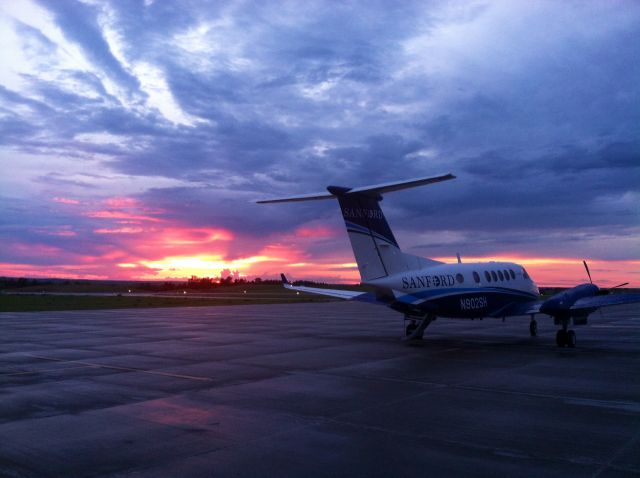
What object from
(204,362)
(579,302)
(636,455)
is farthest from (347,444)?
(579,302)

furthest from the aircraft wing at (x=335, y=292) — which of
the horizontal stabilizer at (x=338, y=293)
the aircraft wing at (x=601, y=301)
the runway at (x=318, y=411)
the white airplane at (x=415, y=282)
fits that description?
the aircraft wing at (x=601, y=301)

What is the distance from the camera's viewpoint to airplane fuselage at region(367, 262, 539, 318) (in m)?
18.8

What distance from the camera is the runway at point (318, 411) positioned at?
679 cm

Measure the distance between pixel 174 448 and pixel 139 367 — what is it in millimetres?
7889

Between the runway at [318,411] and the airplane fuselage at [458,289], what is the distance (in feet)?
5.12

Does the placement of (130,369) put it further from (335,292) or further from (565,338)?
(565,338)

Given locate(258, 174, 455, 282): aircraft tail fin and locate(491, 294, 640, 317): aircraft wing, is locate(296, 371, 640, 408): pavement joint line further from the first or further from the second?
locate(491, 294, 640, 317): aircraft wing

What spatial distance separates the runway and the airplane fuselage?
1560 millimetres

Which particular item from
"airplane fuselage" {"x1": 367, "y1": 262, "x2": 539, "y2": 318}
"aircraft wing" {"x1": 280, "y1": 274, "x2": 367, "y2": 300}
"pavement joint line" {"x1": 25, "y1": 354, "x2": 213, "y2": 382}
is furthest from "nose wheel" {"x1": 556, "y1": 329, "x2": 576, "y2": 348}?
"pavement joint line" {"x1": 25, "y1": 354, "x2": 213, "y2": 382}

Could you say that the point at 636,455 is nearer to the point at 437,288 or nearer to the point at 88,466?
the point at 88,466

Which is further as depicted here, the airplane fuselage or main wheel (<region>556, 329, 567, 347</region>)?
main wheel (<region>556, 329, 567, 347</region>)

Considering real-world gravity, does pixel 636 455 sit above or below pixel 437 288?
below

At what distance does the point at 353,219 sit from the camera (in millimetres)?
18781

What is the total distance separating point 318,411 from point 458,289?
1176 centimetres
